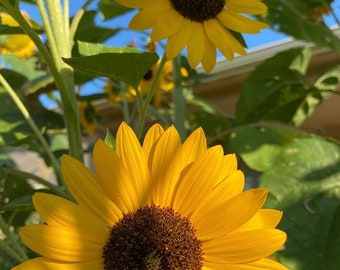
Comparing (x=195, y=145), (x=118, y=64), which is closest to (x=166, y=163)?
(x=195, y=145)

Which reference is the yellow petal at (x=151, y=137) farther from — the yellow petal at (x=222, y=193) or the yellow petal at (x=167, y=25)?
the yellow petal at (x=167, y=25)

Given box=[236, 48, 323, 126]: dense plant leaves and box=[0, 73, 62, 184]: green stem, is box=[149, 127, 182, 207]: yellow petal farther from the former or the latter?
box=[236, 48, 323, 126]: dense plant leaves

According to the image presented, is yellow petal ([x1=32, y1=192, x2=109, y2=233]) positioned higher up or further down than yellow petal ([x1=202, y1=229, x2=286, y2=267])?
higher up

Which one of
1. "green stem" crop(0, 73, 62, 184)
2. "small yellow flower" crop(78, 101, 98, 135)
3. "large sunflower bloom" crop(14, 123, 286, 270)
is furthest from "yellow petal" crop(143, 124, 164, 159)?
"small yellow flower" crop(78, 101, 98, 135)

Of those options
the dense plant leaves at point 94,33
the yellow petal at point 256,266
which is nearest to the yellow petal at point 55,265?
the yellow petal at point 256,266

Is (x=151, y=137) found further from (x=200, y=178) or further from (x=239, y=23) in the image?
(x=239, y=23)
